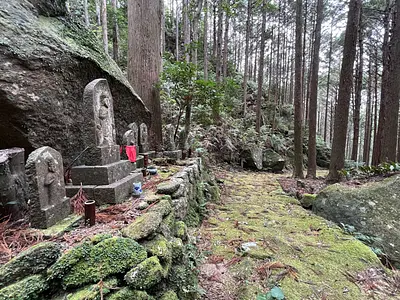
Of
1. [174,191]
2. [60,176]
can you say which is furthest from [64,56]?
[174,191]

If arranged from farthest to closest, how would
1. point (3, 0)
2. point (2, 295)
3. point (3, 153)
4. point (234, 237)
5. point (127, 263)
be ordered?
point (234, 237), point (3, 0), point (3, 153), point (127, 263), point (2, 295)

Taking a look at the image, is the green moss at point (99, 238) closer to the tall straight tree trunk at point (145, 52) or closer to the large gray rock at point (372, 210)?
the large gray rock at point (372, 210)

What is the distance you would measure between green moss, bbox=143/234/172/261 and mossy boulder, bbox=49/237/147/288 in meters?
0.10

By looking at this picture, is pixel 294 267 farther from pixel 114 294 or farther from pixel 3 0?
pixel 3 0

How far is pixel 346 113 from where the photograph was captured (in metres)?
6.35

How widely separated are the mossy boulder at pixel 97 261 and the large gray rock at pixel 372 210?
141 inches

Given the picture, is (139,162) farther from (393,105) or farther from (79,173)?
(393,105)

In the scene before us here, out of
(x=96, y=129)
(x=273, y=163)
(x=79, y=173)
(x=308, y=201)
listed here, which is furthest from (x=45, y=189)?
(x=273, y=163)

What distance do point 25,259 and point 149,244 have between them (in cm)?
74

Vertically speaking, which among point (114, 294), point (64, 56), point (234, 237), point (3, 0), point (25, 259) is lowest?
point (234, 237)

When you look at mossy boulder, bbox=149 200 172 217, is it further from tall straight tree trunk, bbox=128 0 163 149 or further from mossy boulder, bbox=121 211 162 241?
tall straight tree trunk, bbox=128 0 163 149

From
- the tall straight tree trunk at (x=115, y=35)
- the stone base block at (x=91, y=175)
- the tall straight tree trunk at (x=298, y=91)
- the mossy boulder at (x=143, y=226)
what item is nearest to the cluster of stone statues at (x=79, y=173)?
the stone base block at (x=91, y=175)

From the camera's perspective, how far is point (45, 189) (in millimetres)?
1729

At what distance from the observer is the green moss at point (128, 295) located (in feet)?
3.78
